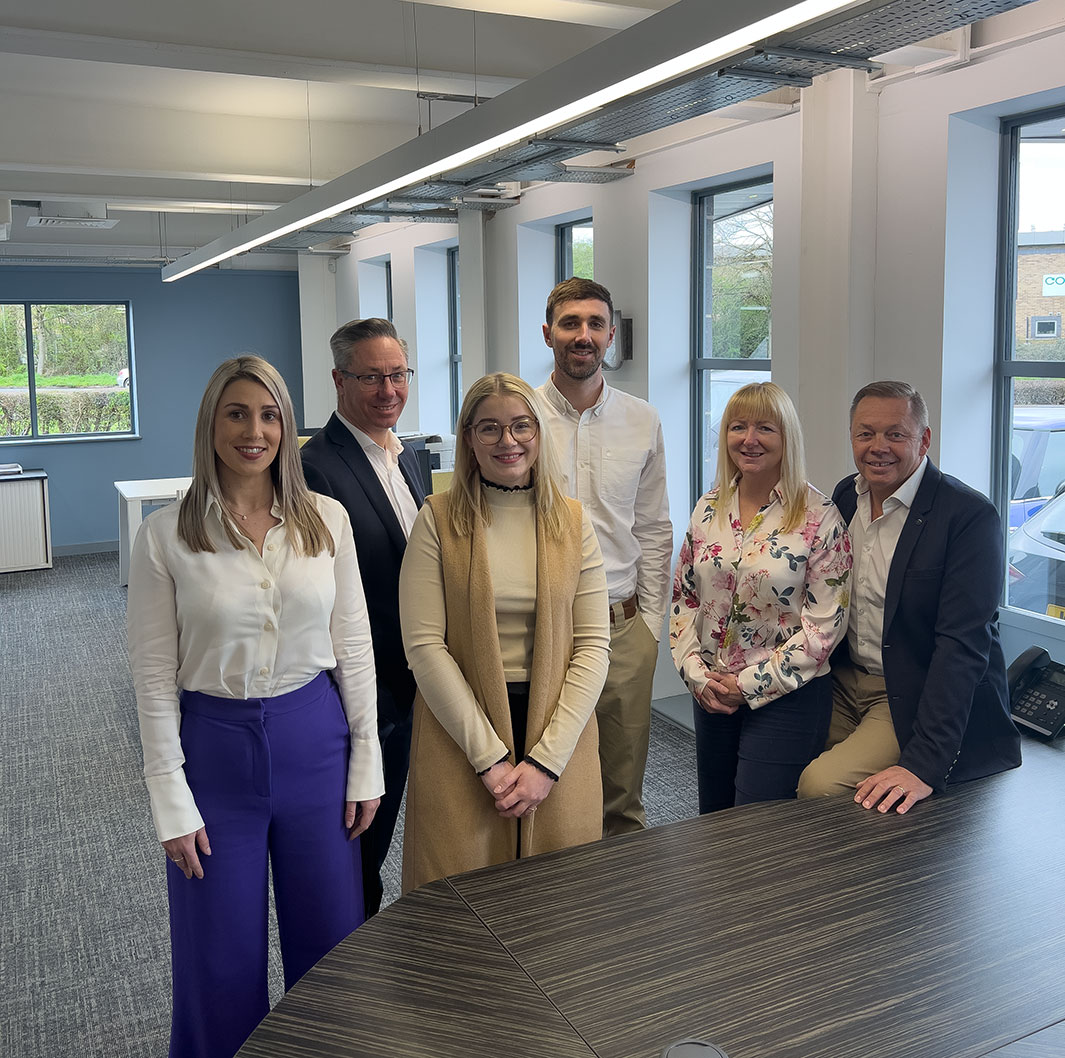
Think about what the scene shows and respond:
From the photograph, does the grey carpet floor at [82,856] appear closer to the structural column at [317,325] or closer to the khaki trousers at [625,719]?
the khaki trousers at [625,719]

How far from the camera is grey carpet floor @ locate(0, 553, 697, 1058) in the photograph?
9.01ft

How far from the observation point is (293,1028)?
140 centimetres

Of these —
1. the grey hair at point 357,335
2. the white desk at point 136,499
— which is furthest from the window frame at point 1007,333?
the white desk at point 136,499

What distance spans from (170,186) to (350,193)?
3.03 meters

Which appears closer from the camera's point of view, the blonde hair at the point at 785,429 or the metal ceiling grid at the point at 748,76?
the metal ceiling grid at the point at 748,76

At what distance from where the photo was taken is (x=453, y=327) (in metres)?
8.12

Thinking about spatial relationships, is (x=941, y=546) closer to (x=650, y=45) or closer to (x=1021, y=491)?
(x=650, y=45)

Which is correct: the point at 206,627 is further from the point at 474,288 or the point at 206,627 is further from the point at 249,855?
the point at 474,288

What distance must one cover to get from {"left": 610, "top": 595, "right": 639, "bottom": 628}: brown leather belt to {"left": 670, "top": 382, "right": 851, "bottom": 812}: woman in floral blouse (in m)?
0.21

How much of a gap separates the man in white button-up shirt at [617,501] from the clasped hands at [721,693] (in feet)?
0.98

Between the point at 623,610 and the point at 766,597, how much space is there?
462mm

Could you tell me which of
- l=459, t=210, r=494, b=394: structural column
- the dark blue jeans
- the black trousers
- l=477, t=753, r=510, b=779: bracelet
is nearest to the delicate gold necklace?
the black trousers

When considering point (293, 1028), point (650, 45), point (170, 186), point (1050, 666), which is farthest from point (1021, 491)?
point (170, 186)

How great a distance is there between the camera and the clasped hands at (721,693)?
2.44m
